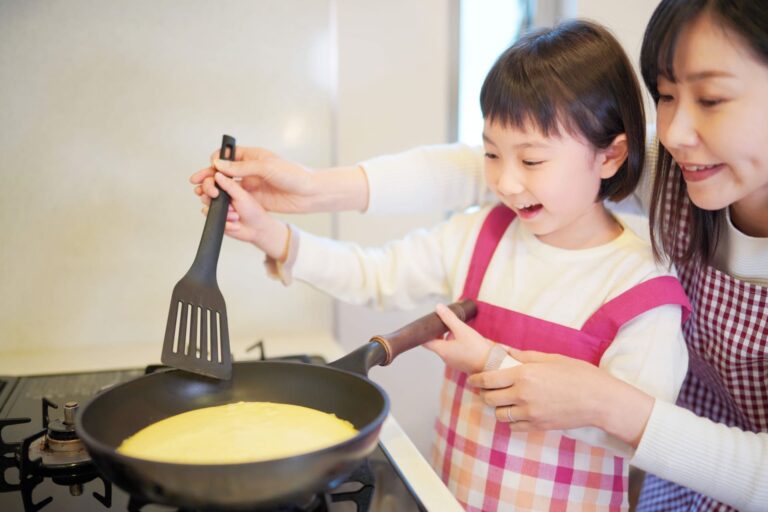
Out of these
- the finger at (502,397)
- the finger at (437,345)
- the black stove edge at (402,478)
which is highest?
the finger at (437,345)

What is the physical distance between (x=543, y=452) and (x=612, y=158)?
38 centimetres

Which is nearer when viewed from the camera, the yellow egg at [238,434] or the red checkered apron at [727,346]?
the yellow egg at [238,434]

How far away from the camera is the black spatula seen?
0.69 meters

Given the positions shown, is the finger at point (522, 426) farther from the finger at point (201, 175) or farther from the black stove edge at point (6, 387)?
the black stove edge at point (6, 387)

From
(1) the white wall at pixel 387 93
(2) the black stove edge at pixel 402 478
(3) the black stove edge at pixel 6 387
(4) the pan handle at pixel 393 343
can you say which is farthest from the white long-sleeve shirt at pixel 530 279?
Answer: (3) the black stove edge at pixel 6 387

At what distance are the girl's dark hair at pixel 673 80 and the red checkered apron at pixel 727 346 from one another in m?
0.02

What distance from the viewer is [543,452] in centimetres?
81

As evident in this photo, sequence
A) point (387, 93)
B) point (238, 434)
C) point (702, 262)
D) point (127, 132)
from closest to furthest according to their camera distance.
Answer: point (238, 434) → point (702, 262) → point (127, 132) → point (387, 93)

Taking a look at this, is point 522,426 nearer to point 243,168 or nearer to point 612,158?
point 612,158

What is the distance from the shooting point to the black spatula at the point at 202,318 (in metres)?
0.69

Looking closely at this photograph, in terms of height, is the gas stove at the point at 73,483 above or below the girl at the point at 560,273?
below

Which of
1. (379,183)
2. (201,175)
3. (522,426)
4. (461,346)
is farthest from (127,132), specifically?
(522,426)

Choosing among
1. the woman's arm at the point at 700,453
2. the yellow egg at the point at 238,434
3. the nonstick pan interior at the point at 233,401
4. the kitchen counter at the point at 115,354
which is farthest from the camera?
the kitchen counter at the point at 115,354

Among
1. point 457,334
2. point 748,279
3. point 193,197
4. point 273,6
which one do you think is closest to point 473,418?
point 457,334
